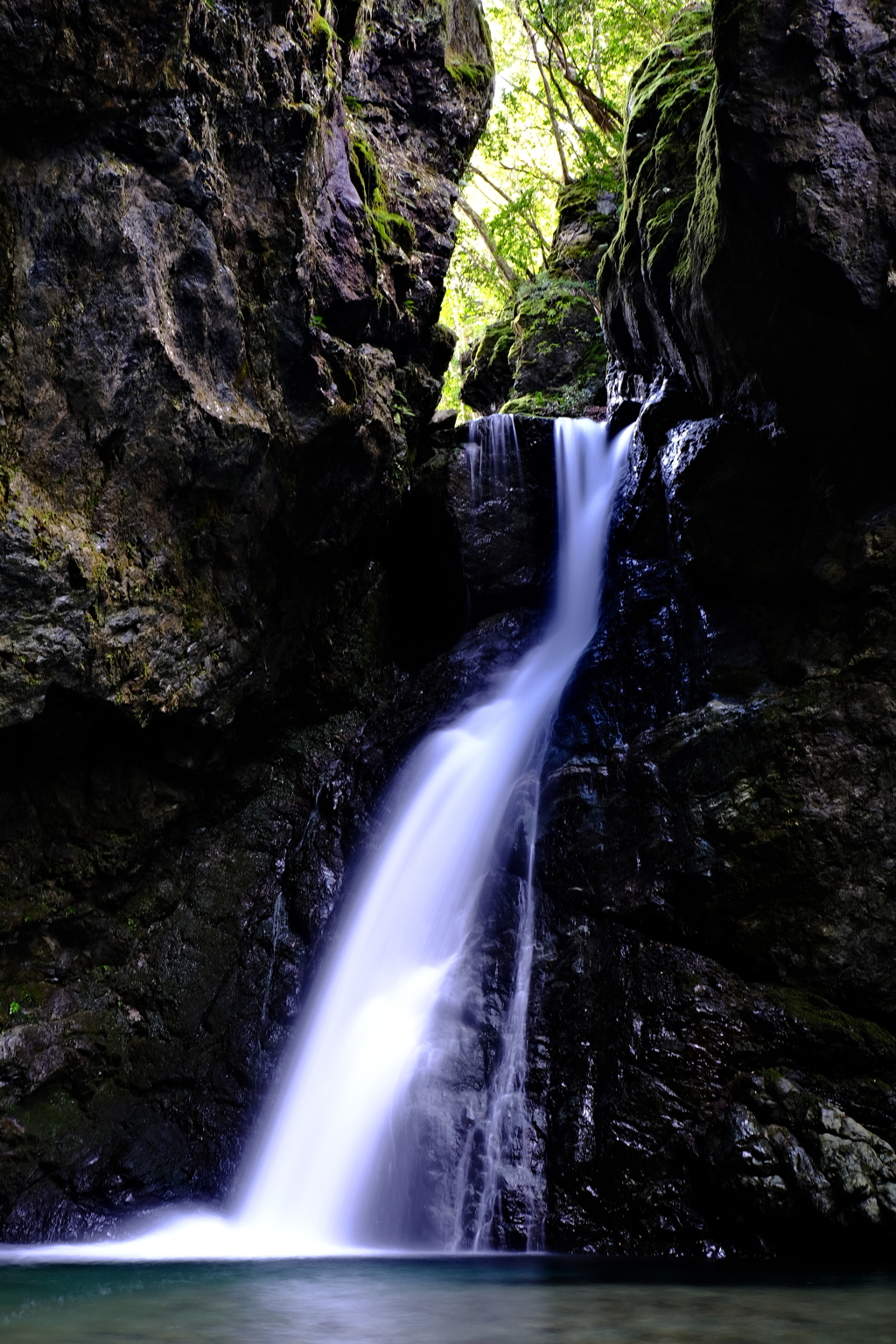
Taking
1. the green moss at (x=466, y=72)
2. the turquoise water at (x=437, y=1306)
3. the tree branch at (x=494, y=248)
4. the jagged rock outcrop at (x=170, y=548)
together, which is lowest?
the turquoise water at (x=437, y=1306)

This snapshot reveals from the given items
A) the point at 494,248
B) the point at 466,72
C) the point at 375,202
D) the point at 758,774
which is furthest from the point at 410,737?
the point at 494,248

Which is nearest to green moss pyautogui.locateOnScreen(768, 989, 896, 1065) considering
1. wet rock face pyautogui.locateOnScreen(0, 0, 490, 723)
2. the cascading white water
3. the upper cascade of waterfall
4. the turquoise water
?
the turquoise water

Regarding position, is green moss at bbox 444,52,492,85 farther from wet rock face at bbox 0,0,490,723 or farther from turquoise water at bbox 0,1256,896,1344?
turquoise water at bbox 0,1256,896,1344

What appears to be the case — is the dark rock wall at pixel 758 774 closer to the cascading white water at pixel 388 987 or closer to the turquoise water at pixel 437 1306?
the cascading white water at pixel 388 987

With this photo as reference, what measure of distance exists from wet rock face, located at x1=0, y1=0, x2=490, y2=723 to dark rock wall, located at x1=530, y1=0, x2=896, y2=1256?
294 cm

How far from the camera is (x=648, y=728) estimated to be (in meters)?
7.05

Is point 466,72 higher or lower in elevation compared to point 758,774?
higher

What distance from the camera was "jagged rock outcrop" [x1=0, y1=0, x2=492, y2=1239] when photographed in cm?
565

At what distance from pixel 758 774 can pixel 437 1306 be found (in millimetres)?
3848

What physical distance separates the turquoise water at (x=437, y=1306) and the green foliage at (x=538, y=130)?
16291mm

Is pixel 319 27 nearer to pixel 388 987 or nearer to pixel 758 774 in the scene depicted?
pixel 758 774

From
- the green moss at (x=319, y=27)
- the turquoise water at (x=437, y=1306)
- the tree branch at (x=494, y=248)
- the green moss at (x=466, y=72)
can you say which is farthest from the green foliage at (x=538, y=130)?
the turquoise water at (x=437, y=1306)

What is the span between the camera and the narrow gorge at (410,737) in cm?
530

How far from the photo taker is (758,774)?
618 centimetres
